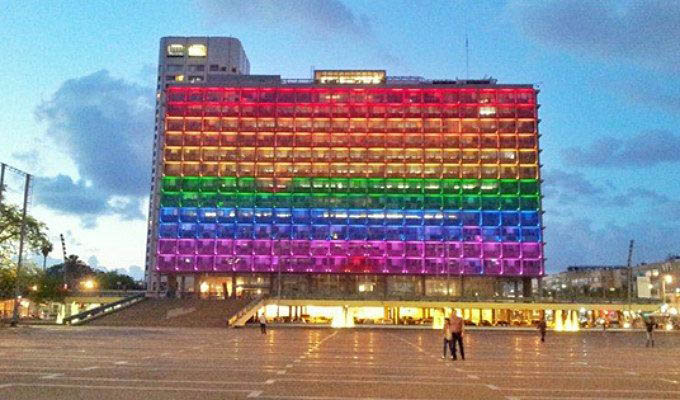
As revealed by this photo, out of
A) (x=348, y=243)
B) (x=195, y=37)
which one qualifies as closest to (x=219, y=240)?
(x=348, y=243)

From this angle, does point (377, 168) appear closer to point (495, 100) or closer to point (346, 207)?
point (346, 207)

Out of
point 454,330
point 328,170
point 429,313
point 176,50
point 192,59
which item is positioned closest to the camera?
point 454,330

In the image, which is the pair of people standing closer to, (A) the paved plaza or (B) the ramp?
(A) the paved plaza

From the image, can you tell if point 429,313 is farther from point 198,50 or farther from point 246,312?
point 198,50

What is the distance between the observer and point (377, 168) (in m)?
124

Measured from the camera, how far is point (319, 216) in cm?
12250

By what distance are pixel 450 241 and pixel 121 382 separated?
107 metres

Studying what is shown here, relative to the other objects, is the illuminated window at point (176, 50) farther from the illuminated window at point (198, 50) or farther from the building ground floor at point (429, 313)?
the building ground floor at point (429, 313)

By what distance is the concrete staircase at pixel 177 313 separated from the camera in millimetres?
78312

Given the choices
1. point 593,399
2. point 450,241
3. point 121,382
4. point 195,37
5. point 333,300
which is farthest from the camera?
point 195,37

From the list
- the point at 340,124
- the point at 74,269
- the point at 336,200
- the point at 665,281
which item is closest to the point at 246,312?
the point at 336,200

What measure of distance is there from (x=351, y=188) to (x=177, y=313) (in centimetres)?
4691

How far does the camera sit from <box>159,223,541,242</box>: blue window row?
395 feet

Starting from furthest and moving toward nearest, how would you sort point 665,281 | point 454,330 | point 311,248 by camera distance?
point 665,281 < point 311,248 < point 454,330
